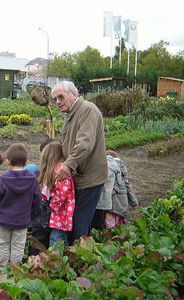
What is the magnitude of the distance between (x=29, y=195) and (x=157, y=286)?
6.47 feet

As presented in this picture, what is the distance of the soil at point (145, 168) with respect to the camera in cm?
875

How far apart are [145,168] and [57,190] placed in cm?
705

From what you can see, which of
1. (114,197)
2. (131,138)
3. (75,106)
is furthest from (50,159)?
(131,138)

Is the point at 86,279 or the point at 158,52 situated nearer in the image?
the point at 86,279

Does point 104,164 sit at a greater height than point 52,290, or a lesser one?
greater

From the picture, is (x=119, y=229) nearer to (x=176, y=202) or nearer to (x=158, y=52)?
(x=176, y=202)

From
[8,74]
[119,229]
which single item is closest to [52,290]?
[119,229]

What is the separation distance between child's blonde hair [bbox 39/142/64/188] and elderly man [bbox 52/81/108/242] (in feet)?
0.19

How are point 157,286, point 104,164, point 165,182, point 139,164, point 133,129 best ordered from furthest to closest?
point 133,129
point 139,164
point 165,182
point 104,164
point 157,286

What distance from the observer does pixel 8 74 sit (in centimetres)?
3706

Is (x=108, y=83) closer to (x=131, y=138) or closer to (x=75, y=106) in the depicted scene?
(x=131, y=138)

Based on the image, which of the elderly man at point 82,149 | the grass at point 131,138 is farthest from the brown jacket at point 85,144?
the grass at point 131,138

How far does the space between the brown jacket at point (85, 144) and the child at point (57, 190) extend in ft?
0.26

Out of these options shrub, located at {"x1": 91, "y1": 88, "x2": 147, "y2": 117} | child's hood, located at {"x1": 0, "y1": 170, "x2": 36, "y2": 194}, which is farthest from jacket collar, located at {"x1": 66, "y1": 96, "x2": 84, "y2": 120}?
shrub, located at {"x1": 91, "y1": 88, "x2": 147, "y2": 117}
